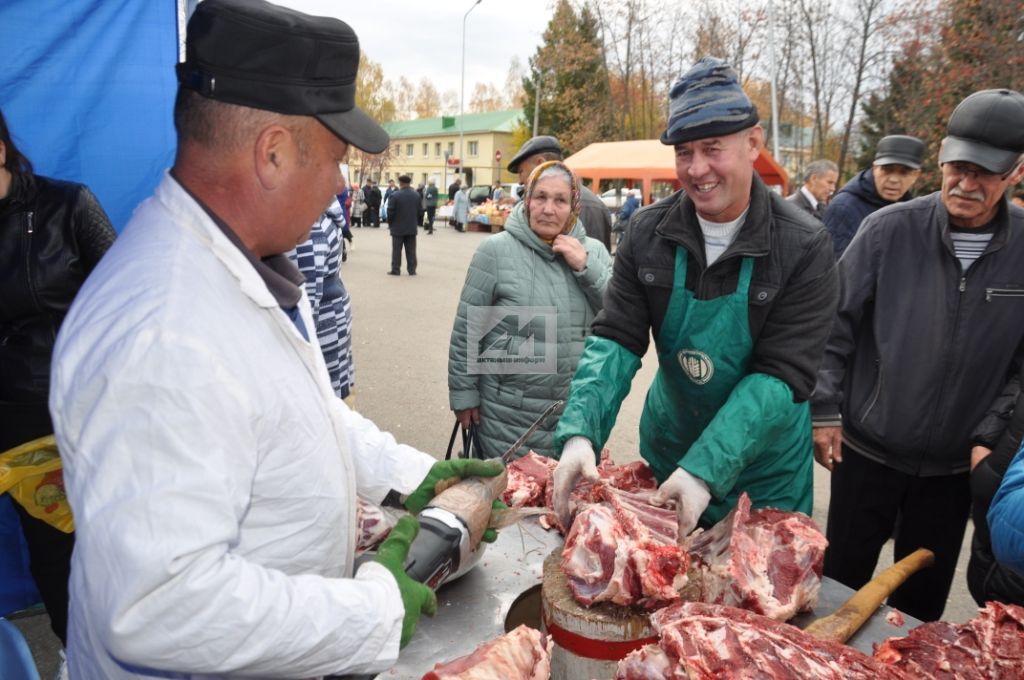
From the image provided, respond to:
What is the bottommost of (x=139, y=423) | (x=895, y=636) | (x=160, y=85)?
(x=895, y=636)

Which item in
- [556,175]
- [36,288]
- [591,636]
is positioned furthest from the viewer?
[556,175]

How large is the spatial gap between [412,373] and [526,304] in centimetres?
498

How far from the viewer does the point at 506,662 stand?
1.60m

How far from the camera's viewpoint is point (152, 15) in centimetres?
355

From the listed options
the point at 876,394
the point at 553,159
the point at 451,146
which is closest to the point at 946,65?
the point at 553,159

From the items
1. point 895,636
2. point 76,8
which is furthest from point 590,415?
point 76,8

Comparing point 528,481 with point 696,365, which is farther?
point 528,481

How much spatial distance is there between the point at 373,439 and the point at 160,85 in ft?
8.98

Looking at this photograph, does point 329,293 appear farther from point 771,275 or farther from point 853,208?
point 853,208

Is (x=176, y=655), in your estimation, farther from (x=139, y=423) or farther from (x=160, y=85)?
(x=160, y=85)

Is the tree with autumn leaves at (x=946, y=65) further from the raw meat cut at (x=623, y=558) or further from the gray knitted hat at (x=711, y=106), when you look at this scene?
the raw meat cut at (x=623, y=558)

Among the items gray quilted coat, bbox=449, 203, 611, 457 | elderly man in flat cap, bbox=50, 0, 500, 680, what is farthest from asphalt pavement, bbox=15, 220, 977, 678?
elderly man in flat cap, bbox=50, 0, 500, 680

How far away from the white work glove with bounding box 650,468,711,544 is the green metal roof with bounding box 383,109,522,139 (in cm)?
6263

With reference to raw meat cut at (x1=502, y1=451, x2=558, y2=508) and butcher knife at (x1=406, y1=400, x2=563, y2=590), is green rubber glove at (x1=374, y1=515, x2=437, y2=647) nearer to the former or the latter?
butcher knife at (x1=406, y1=400, x2=563, y2=590)
